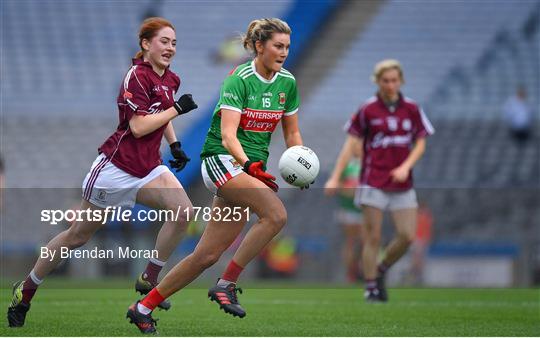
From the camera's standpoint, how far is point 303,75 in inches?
862

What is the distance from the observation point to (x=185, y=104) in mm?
6566

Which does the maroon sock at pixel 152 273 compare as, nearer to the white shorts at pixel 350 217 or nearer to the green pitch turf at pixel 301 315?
the green pitch turf at pixel 301 315

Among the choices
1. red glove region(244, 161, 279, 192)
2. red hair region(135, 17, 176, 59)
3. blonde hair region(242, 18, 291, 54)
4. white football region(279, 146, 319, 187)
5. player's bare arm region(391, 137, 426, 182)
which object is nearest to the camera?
red glove region(244, 161, 279, 192)

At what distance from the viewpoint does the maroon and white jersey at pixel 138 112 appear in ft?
22.7

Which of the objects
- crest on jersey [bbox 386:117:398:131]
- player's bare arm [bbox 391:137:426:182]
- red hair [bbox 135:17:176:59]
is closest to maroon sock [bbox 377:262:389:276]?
player's bare arm [bbox 391:137:426:182]

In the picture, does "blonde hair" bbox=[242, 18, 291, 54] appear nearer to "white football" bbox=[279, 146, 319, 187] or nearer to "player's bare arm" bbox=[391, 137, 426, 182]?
"white football" bbox=[279, 146, 319, 187]

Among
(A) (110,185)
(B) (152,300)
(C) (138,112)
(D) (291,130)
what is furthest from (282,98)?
(B) (152,300)

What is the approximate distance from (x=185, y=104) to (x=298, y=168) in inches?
31.2

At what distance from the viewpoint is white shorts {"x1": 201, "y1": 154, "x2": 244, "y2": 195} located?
6.49 meters

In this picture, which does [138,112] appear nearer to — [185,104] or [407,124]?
[185,104]

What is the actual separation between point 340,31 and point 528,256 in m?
8.66

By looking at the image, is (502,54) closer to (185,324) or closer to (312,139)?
(312,139)

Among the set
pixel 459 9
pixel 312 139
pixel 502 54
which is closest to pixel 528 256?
pixel 312 139

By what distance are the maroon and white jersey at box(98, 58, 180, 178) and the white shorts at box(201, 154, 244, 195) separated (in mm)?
592
